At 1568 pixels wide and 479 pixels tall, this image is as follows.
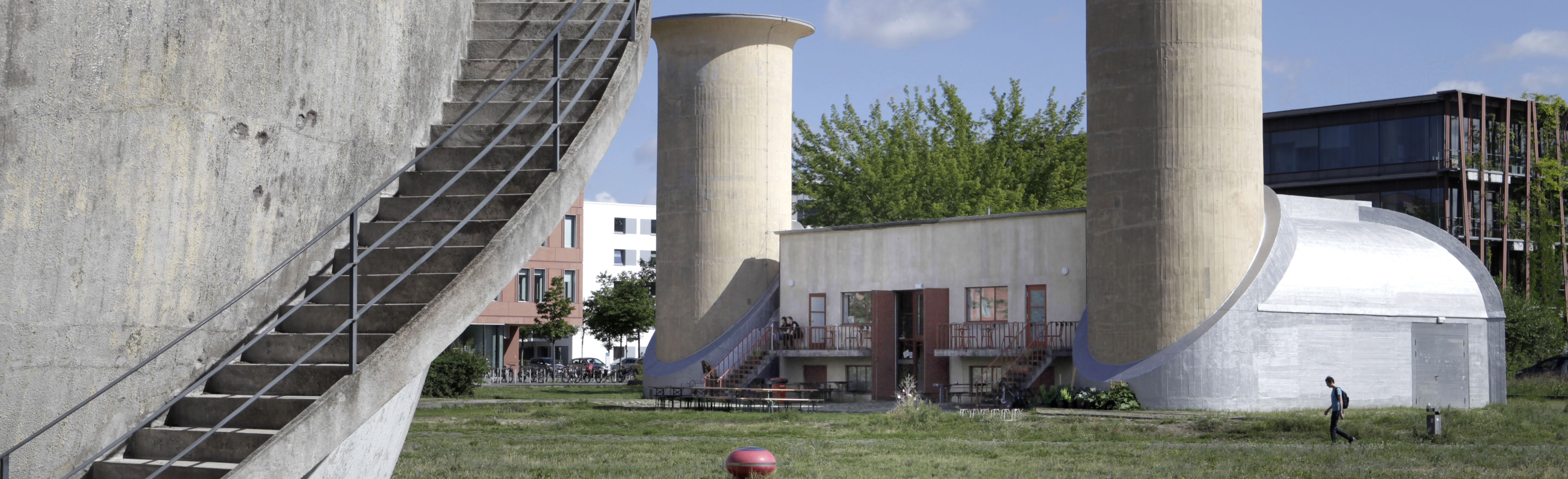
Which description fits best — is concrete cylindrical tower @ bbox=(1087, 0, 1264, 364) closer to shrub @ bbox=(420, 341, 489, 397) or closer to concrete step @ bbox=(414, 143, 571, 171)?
shrub @ bbox=(420, 341, 489, 397)

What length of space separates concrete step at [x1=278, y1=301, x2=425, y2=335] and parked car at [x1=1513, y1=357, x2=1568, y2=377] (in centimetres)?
4176

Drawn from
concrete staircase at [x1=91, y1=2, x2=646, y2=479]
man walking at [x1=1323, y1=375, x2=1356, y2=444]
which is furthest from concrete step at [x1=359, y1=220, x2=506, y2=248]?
man walking at [x1=1323, y1=375, x2=1356, y2=444]

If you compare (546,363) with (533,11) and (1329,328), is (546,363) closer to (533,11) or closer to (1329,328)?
(1329,328)

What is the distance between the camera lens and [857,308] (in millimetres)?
41031

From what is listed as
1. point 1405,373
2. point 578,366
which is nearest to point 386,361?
point 1405,373

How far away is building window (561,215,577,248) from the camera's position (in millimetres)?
81438

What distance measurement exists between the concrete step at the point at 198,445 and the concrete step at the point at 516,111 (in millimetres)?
3103

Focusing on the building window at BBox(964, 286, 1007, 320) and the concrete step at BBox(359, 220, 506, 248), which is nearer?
the concrete step at BBox(359, 220, 506, 248)

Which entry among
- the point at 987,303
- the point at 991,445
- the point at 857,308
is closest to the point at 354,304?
the point at 991,445

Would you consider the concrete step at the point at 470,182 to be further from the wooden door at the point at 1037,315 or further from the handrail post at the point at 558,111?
the wooden door at the point at 1037,315

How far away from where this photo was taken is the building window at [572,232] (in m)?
81.4

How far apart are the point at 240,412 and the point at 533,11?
4.86m

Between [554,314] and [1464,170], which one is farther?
[554,314]

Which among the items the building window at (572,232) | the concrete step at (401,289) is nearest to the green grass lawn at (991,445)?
the concrete step at (401,289)
